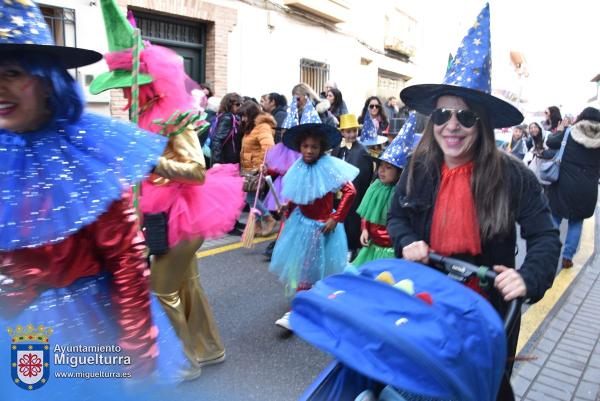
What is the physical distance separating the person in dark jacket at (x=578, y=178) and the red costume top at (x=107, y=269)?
5.98 meters

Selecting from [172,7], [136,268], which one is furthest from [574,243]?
[172,7]

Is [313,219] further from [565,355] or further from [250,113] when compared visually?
[250,113]

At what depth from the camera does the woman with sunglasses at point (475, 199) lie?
83.0 inches

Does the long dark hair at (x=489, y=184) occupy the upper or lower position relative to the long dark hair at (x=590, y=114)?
lower

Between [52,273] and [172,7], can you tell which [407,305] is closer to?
[52,273]

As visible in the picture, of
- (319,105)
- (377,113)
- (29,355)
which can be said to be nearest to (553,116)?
(377,113)

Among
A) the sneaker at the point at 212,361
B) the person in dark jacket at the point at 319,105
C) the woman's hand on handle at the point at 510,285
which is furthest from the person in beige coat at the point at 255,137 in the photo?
the woman's hand on handle at the point at 510,285

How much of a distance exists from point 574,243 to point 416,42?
19.0 metres

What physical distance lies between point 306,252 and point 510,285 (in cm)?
243

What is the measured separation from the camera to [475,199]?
2.16 meters

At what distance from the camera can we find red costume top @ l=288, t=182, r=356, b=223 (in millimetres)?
4219

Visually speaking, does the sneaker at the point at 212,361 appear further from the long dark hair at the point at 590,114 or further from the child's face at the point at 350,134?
the long dark hair at the point at 590,114

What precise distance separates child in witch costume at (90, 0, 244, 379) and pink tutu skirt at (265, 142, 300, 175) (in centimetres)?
271

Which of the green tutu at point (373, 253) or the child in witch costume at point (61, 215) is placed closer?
the child in witch costume at point (61, 215)
